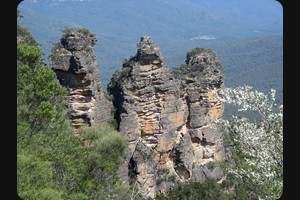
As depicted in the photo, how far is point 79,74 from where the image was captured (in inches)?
746

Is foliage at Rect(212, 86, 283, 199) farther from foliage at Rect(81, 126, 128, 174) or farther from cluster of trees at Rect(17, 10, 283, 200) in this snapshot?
foliage at Rect(81, 126, 128, 174)

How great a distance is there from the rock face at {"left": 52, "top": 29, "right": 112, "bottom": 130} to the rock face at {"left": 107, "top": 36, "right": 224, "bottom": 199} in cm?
174

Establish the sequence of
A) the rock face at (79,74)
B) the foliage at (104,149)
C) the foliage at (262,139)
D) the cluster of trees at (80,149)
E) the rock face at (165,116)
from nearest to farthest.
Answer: the foliage at (262,139)
the cluster of trees at (80,149)
the foliage at (104,149)
the rock face at (79,74)
the rock face at (165,116)

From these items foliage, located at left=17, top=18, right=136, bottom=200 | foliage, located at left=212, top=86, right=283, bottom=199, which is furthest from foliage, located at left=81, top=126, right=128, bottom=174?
foliage, located at left=212, top=86, right=283, bottom=199

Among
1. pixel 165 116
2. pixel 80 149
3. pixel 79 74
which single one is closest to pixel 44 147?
pixel 80 149

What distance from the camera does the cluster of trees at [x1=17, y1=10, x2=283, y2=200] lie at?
689 centimetres

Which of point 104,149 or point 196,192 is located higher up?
point 104,149

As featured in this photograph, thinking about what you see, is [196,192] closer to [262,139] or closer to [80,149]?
[80,149]

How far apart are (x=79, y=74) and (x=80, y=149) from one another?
6.83 m

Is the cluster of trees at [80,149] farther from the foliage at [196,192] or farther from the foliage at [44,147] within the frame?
the foliage at [196,192]

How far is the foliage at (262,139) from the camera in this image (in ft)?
22.0

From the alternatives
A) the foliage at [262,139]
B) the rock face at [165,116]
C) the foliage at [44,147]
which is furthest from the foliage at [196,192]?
the foliage at [262,139]
